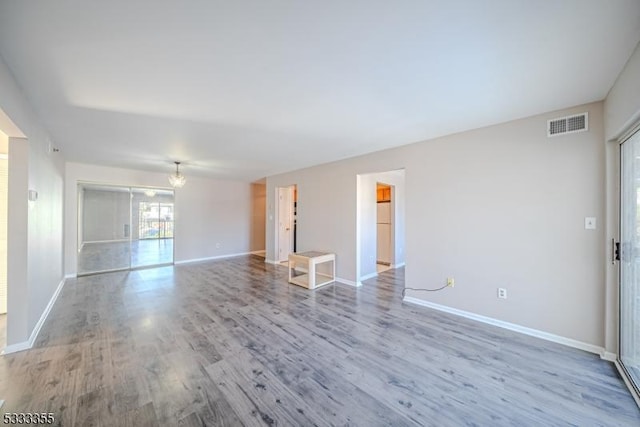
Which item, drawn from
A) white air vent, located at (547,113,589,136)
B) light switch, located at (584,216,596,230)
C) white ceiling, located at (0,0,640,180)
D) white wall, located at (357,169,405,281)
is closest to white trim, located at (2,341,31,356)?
white ceiling, located at (0,0,640,180)

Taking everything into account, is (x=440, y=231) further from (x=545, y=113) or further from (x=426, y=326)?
(x=545, y=113)

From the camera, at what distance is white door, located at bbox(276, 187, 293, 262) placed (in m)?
6.68

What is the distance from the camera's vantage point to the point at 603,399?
5.68ft

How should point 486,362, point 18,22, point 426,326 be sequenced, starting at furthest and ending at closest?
1. point 426,326
2. point 486,362
3. point 18,22

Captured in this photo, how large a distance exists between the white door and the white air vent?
548 cm

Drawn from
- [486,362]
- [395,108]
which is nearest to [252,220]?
[395,108]

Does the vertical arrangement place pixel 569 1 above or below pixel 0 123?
above

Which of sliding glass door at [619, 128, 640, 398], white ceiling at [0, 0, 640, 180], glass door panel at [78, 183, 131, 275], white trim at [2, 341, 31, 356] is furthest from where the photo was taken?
glass door panel at [78, 183, 131, 275]

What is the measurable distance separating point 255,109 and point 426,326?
3.22m

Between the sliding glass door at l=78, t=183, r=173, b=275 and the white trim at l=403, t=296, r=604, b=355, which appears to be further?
the sliding glass door at l=78, t=183, r=173, b=275

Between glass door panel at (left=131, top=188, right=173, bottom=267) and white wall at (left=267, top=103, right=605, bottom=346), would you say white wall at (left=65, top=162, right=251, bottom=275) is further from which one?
white wall at (left=267, top=103, right=605, bottom=346)

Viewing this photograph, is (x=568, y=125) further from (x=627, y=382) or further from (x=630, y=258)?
(x=627, y=382)

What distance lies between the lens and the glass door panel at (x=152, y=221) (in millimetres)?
6082

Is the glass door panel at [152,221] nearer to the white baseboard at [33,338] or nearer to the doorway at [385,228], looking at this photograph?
the white baseboard at [33,338]
